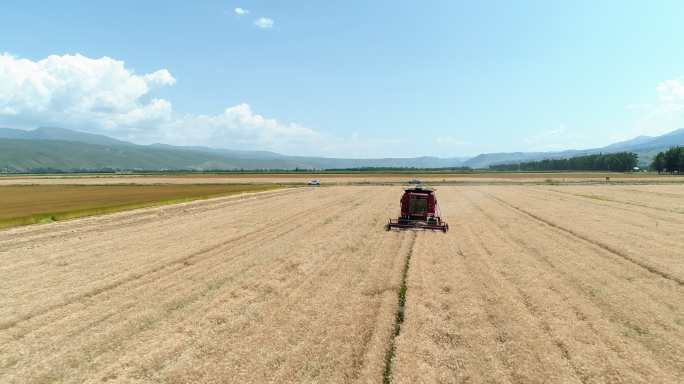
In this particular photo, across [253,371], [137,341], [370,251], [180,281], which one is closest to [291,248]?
[370,251]

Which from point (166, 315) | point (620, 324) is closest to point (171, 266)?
point (166, 315)

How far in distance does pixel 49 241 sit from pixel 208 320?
56.5 ft

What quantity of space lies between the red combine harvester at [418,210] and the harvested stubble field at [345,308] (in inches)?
105

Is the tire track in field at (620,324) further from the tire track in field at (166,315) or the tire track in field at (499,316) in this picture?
the tire track in field at (166,315)

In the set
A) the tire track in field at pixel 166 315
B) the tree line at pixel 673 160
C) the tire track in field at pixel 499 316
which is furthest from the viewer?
the tree line at pixel 673 160

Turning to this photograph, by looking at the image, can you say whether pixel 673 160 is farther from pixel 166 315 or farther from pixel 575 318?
pixel 166 315

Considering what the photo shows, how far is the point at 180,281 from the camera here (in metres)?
13.8

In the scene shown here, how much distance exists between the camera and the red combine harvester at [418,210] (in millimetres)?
24578

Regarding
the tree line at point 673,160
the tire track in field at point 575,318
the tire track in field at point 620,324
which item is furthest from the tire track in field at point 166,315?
the tree line at point 673,160

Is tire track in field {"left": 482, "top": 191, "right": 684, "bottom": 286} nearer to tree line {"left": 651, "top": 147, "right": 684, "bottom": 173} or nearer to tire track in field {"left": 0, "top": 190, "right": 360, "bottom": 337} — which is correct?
tire track in field {"left": 0, "top": 190, "right": 360, "bottom": 337}

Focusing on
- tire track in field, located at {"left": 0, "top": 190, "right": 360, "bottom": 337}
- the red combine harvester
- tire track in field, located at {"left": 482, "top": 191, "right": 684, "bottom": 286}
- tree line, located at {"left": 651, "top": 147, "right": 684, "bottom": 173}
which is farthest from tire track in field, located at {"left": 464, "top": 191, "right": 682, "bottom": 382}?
tree line, located at {"left": 651, "top": 147, "right": 684, "bottom": 173}

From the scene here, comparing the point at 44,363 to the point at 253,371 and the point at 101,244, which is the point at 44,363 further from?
the point at 101,244

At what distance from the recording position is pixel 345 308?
10.9 m

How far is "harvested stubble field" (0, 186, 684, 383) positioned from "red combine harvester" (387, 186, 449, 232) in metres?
2.67
